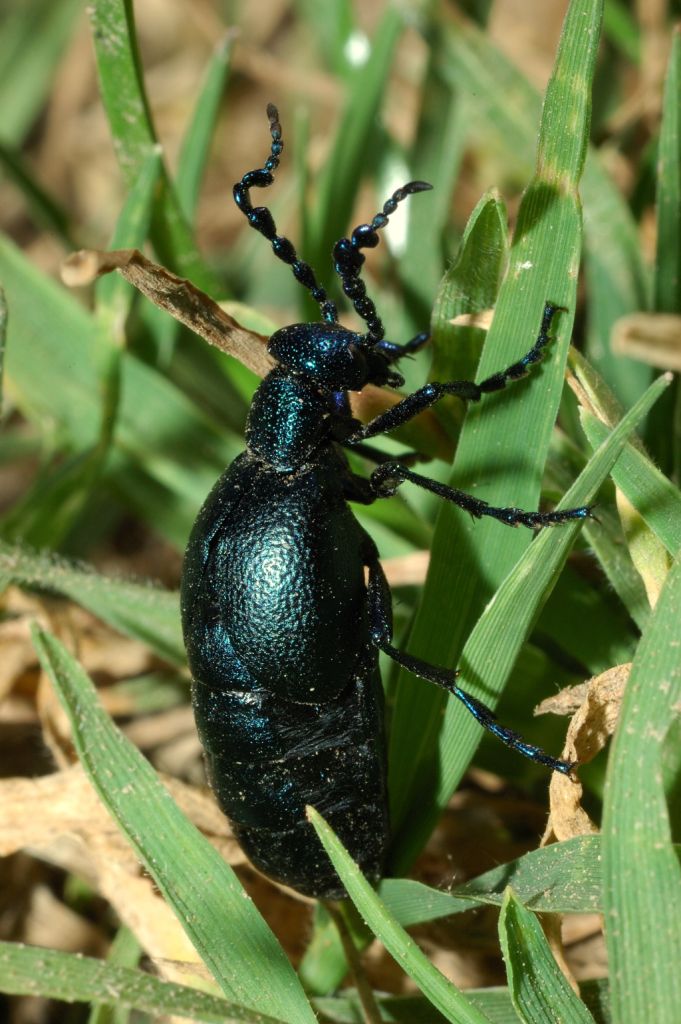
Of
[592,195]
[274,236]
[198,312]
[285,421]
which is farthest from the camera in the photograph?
[592,195]

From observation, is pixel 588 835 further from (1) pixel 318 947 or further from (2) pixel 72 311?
(2) pixel 72 311

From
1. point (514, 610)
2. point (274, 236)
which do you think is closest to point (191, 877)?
point (514, 610)

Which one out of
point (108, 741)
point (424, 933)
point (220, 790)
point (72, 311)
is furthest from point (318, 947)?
point (72, 311)

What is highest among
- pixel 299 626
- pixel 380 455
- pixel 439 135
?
pixel 439 135

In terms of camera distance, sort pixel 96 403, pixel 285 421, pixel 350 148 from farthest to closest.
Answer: pixel 350 148, pixel 96 403, pixel 285 421

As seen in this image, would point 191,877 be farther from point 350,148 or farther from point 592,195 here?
point 350,148

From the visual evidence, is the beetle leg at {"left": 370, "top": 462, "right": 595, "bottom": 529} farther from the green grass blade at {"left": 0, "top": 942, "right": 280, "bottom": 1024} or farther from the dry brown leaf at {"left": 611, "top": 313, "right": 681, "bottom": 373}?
the green grass blade at {"left": 0, "top": 942, "right": 280, "bottom": 1024}

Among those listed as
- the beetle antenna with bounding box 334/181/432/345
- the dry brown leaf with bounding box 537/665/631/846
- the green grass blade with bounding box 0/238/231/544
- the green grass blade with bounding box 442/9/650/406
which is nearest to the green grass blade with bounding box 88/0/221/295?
the green grass blade with bounding box 0/238/231/544
